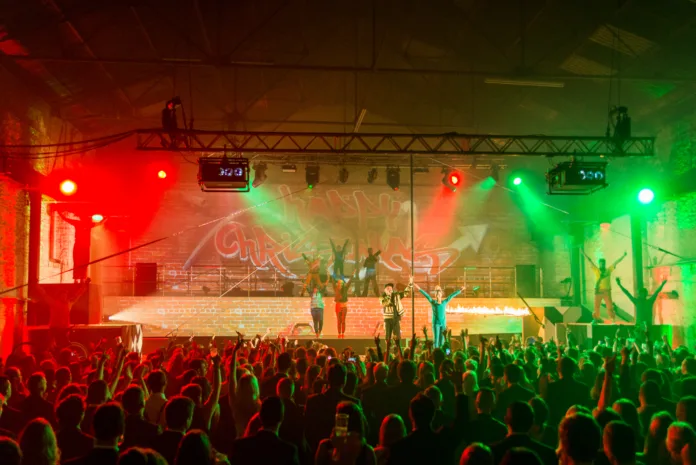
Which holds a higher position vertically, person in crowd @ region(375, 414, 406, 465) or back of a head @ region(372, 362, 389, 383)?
back of a head @ region(372, 362, 389, 383)

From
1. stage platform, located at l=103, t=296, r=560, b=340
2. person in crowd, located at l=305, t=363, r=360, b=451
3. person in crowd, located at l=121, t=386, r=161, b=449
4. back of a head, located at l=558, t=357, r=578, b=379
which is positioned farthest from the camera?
stage platform, located at l=103, t=296, r=560, b=340

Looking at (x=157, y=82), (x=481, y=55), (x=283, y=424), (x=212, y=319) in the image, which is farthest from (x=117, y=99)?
(x=283, y=424)

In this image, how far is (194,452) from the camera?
9.48ft

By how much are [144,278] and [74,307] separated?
578cm

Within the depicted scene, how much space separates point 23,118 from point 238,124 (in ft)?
22.5

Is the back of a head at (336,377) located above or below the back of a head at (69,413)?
above

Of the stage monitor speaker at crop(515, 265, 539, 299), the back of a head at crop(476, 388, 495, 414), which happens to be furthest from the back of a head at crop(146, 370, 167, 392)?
the stage monitor speaker at crop(515, 265, 539, 299)

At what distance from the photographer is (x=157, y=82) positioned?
56.7 feet

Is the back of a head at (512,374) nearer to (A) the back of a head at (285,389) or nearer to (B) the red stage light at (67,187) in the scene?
(A) the back of a head at (285,389)

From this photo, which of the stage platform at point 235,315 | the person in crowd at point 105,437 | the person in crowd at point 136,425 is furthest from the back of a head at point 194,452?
the stage platform at point 235,315

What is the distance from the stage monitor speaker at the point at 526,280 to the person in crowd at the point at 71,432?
1846cm

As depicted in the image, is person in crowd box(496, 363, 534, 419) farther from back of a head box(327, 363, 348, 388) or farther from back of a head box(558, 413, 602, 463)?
back of a head box(558, 413, 602, 463)

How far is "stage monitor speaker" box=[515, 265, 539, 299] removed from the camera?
2088 centimetres

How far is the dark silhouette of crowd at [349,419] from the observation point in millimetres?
3086
